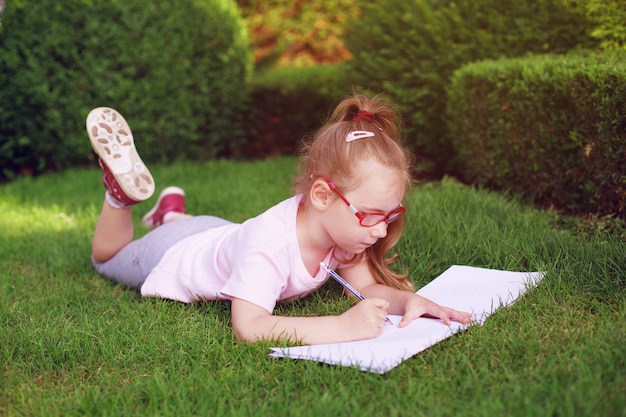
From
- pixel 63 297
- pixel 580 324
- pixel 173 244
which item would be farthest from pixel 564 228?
pixel 63 297

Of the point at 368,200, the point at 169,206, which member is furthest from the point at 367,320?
the point at 169,206

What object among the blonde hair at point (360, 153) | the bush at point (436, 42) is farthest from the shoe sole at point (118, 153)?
the bush at point (436, 42)

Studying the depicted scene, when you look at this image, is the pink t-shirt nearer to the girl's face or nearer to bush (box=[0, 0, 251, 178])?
the girl's face

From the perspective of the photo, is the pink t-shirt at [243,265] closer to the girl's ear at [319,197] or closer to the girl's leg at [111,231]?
the girl's ear at [319,197]

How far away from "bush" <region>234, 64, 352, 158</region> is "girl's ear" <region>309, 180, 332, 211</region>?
174 inches

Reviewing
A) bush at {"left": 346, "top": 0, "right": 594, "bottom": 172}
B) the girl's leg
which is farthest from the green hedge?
the girl's leg

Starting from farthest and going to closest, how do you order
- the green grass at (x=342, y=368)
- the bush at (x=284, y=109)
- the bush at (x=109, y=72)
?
1. the bush at (x=284, y=109)
2. the bush at (x=109, y=72)
3. the green grass at (x=342, y=368)

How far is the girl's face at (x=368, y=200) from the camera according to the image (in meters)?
2.28

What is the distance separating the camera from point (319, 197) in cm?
236

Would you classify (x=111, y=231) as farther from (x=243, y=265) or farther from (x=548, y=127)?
(x=548, y=127)

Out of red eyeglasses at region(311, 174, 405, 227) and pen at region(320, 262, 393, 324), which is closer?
red eyeglasses at region(311, 174, 405, 227)

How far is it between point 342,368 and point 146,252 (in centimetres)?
133

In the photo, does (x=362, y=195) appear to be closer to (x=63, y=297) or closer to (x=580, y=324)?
(x=580, y=324)

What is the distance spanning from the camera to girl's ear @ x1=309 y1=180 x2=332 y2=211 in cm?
235
